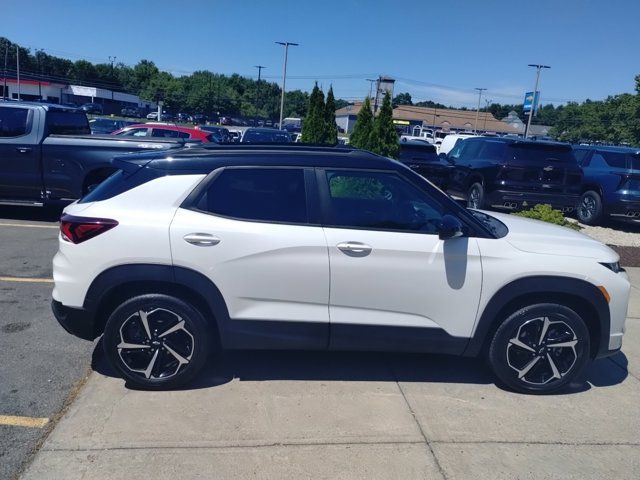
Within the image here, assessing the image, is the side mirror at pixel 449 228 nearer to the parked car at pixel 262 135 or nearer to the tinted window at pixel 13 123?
the tinted window at pixel 13 123

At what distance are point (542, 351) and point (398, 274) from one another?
126 cm

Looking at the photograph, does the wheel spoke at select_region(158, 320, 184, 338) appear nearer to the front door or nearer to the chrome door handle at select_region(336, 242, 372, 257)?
the front door

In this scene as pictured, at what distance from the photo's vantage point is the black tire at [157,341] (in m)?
3.76

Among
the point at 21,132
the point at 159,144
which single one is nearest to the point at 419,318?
the point at 159,144

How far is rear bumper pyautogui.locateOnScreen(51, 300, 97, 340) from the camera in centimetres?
380

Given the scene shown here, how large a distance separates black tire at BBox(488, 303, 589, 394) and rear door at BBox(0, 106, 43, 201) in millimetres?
7838

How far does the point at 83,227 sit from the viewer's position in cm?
374

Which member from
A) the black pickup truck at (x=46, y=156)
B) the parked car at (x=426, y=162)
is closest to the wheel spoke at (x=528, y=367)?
the black pickup truck at (x=46, y=156)

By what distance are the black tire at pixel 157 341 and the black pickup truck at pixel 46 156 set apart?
5.35 metres

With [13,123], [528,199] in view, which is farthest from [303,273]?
[528,199]

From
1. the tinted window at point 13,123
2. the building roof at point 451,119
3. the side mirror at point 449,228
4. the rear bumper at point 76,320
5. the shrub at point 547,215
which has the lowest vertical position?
the rear bumper at point 76,320

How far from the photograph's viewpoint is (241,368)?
432cm

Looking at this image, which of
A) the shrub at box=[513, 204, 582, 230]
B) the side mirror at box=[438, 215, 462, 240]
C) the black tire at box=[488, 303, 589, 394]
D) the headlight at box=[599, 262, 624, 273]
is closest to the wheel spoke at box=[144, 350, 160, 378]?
the side mirror at box=[438, 215, 462, 240]

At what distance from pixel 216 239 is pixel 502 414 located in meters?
2.34
